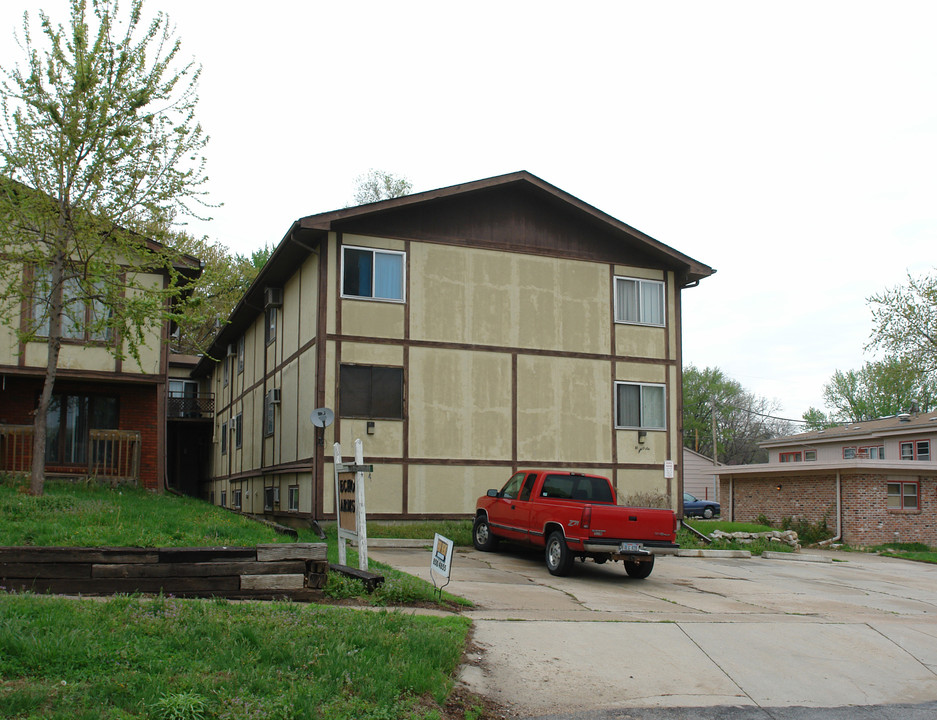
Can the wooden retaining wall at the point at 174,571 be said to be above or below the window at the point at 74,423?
below

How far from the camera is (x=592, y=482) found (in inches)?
635

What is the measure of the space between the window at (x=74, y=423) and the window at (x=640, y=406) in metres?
12.6

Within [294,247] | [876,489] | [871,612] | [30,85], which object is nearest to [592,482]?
[871,612]

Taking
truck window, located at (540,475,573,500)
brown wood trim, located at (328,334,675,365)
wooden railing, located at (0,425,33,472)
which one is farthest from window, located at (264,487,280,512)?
truck window, located at (540,475,573,500)

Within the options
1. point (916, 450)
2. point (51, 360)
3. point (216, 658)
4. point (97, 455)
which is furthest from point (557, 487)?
point (916, 450)

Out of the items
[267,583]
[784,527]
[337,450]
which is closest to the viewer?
[267,583]

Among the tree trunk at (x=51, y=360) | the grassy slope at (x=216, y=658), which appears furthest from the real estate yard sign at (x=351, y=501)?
the tree trunk at (x=51, y=360)

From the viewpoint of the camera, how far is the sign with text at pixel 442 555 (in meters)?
10.1

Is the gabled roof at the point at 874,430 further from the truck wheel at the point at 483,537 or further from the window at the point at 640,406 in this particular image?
the truck wheel at the point at 483,537

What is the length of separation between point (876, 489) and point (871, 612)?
18.0 metres

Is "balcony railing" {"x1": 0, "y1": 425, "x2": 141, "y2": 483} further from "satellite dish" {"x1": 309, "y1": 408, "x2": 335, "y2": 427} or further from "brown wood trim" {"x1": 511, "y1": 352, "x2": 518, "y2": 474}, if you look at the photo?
"brown wood trim" {"x1": 511, "y1": 352, "x2": 518, "y2": 474}

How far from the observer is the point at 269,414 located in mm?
25812

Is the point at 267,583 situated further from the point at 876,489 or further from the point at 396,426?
the point at 876,489

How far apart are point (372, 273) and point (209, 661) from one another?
602 inches
